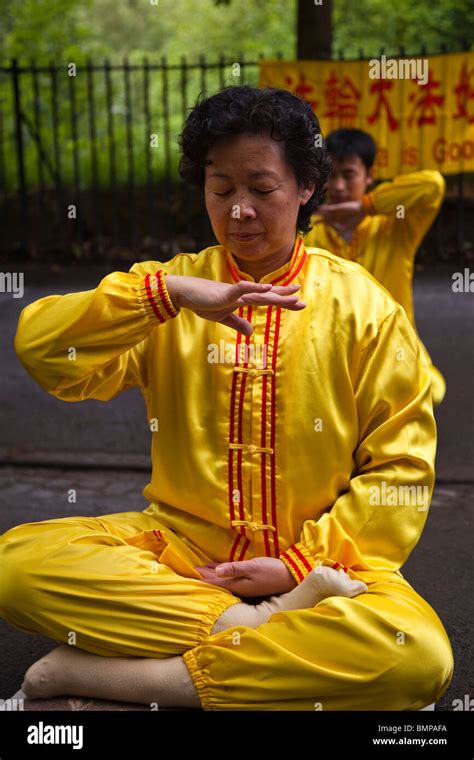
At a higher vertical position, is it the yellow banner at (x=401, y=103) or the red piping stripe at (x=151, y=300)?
the yellow banner at (x=401, y=103)

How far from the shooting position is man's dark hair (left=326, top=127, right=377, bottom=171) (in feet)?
16.4

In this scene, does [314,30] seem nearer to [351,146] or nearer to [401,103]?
[401,103]

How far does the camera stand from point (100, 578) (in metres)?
2.75

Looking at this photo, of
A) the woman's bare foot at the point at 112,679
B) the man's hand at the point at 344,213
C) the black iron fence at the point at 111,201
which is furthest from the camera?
the black iron fence at the point at 111,201

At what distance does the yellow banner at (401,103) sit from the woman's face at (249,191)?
5.75m

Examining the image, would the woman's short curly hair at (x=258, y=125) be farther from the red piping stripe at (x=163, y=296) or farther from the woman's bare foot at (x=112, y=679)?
the woman's bare foot at (x=112, y=679)

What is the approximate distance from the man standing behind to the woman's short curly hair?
1.98 metres

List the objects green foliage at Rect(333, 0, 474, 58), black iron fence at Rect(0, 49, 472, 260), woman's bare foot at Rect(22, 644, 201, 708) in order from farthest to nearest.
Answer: green foliage at Rect(333, 0, 474, 58), black iron fence at Rect(0, 49, 472, 260), woman's bare foot at Rect(22, 644, 201, 708)

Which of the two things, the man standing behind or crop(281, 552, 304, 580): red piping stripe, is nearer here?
crop(281, 552, 304, 580): red piping stripe

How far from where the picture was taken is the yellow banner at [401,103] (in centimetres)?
836

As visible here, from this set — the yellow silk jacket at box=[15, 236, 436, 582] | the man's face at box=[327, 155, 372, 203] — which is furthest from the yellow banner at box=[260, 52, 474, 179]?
the yellow silk jacket at box=[15, 236, 436, 582]

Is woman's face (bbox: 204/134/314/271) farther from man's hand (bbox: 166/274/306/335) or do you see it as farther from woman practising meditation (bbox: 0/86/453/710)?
man's hand (bbox: 166/274/306/335)

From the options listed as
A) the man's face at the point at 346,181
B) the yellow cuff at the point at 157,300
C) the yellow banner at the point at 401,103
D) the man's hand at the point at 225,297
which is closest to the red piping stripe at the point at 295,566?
the man's hand at the point at 225,297
